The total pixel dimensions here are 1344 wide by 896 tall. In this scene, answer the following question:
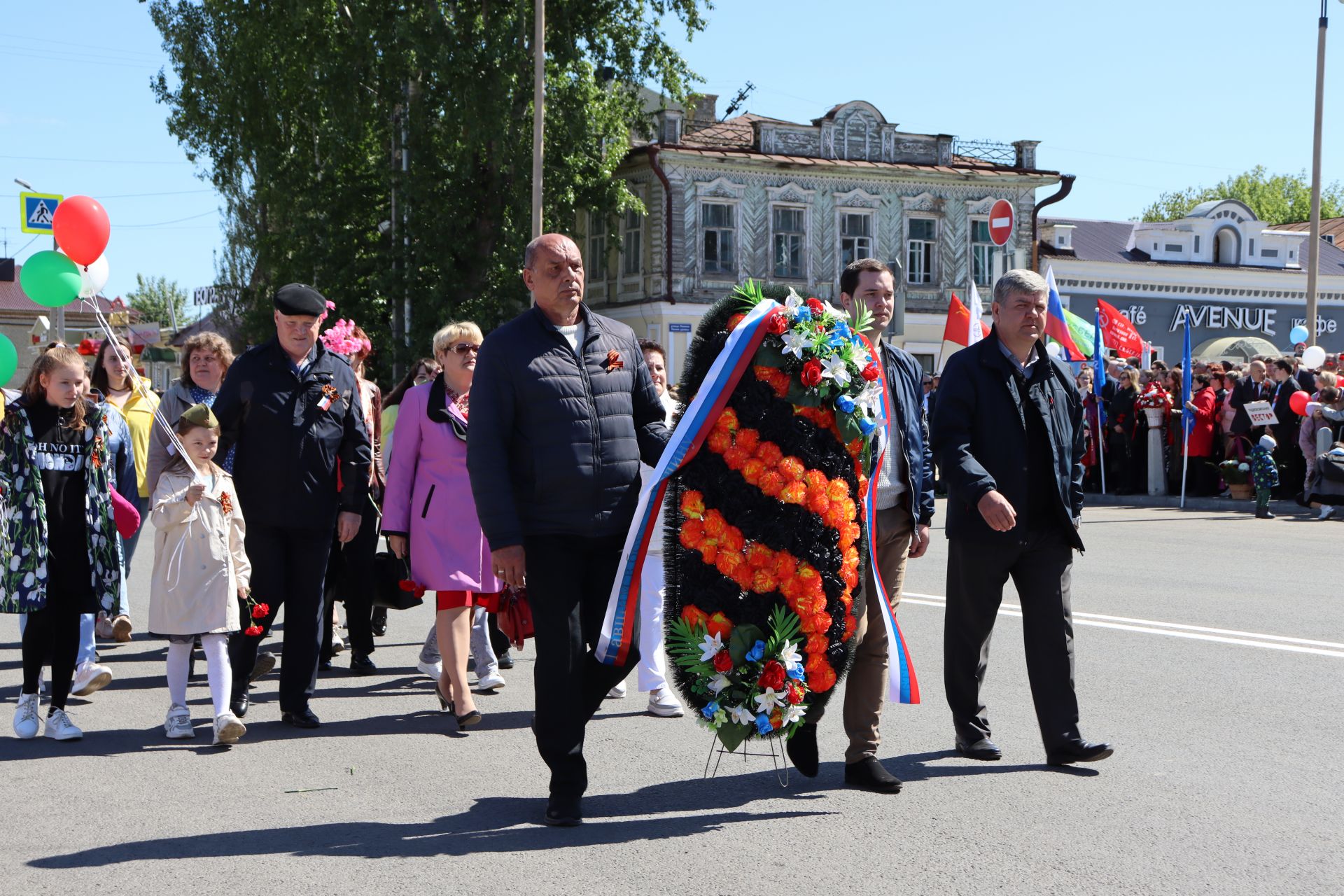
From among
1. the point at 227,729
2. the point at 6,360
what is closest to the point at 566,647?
the point at 227,729

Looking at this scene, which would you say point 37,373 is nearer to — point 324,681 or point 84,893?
point 324,681

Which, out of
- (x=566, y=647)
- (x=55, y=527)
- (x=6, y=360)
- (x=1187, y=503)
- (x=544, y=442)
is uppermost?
(x=6, y=360)

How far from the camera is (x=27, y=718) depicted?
708cm

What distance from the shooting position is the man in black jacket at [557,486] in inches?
217

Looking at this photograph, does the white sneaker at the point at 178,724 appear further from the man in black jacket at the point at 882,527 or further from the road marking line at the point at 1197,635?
the road marking line at the point at 1197,635

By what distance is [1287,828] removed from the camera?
17.1 feet

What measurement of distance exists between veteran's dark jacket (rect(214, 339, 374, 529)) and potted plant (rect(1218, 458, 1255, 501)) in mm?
16409

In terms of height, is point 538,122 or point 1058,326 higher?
point 538,122

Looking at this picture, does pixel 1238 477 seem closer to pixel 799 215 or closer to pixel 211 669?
pixel 211 669

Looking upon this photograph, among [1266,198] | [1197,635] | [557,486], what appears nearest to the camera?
[557,486]

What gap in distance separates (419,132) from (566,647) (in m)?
29.0

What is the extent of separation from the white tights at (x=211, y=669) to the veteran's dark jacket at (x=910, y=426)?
3.33 meters

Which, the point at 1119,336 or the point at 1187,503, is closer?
the point at 1187,503

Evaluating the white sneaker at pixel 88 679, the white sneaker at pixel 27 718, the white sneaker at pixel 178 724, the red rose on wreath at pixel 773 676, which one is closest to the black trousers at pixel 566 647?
the red rose on wreath at pixel 773 676
